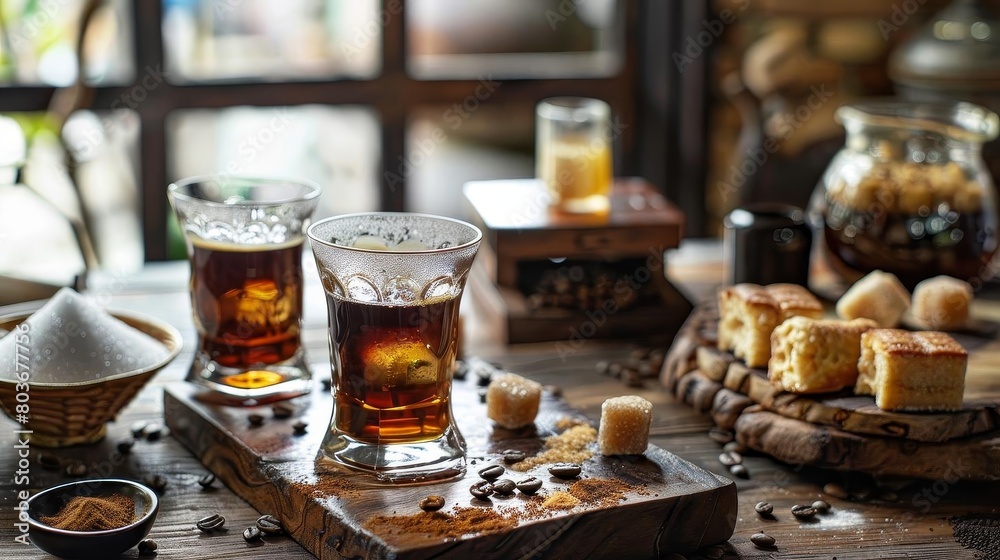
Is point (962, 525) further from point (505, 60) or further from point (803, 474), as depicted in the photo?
point (505, 60)

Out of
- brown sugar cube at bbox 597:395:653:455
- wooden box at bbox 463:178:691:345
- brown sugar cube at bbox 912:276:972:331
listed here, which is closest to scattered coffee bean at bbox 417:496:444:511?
brown sugar cube at bbox 597:395:653:455

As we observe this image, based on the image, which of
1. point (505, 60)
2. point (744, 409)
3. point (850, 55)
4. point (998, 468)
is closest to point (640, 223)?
point (744, 409)

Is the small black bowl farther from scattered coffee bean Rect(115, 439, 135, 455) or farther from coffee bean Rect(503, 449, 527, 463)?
coffee bean Rect(503, 449, 527, 463)

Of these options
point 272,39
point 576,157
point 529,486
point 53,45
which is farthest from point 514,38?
point 529,486

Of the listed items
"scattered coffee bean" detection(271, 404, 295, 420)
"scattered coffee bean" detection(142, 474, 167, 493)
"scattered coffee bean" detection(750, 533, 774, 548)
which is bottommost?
"scattered coffee bean" detection(750, 533, 774, 548)

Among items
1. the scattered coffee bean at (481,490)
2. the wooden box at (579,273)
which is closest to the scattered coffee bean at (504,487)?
the scattered coffee bean at (481,490)
